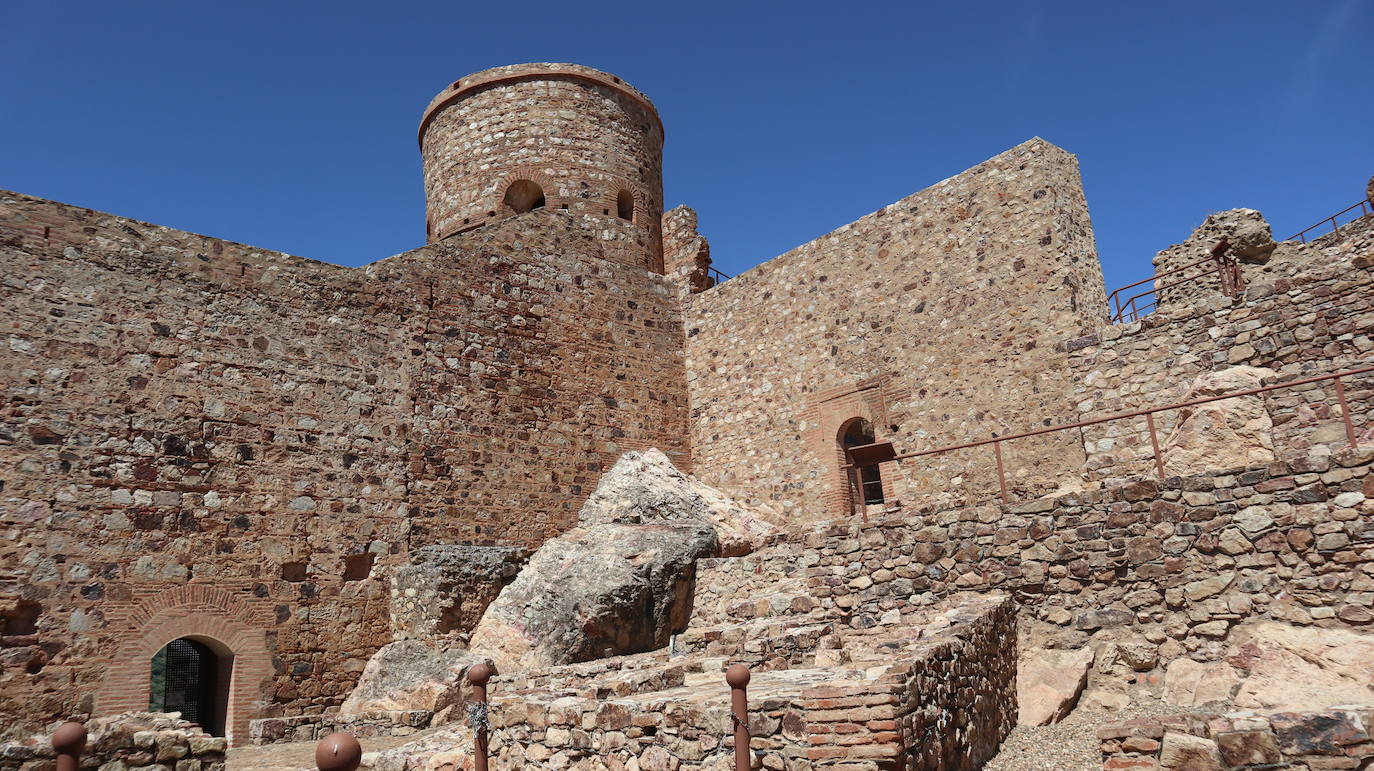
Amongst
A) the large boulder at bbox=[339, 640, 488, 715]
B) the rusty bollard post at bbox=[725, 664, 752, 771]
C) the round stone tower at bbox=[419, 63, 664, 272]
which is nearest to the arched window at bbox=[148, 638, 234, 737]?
the large boulder at bbox=[339, 640, 488, 715]

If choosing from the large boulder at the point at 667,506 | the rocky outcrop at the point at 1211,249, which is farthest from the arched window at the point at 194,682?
the rocky outcrop at the point at 1211,249

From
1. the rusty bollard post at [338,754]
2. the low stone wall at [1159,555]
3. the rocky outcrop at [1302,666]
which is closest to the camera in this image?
the rusty bollard post at [338,754]

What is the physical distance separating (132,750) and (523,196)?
11287 mm

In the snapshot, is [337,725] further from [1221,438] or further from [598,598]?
[1221,438]

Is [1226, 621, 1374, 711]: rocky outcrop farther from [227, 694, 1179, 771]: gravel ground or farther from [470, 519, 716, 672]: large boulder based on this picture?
[470, 519, 716, 672]: large boulder

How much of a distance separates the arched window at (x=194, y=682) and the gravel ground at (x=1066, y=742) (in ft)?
25.5

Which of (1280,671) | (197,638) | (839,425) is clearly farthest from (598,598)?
(1280,671)

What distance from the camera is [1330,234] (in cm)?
1016

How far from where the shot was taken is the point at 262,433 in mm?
10312

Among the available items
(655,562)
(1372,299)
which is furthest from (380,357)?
(1372,299)

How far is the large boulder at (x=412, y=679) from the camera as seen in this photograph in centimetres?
972

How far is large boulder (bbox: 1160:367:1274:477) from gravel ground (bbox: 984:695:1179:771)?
2.18 m

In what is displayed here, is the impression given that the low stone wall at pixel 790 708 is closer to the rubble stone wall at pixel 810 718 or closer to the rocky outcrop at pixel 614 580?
the rubble stone wall at pixel 810 718

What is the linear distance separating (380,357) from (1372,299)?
11.0m
